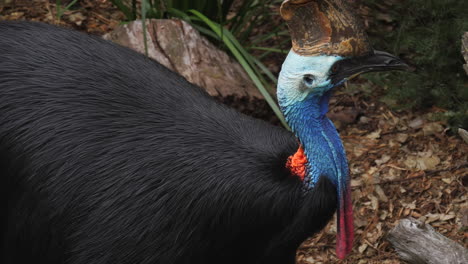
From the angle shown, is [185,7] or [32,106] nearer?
[32,106]

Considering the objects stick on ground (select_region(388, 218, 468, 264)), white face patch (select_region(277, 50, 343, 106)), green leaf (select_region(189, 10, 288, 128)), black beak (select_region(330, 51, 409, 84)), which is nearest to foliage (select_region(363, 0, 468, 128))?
green leaf (select_region(189, 10, 288, 128))

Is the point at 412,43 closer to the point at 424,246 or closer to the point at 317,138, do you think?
the point at 424,246

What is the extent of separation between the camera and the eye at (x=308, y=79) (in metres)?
1.99

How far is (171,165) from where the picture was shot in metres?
2.14

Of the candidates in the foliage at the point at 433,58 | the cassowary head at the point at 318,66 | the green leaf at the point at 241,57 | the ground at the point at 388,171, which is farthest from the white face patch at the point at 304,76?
the foliage at the point at 433,58

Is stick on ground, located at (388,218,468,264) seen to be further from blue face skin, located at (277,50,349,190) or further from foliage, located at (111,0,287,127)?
foliage, located at (111,0,287,127)

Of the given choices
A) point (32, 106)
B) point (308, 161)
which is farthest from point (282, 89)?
point (32, 106)

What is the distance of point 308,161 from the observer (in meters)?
2.10

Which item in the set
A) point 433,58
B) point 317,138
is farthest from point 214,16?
point 317,138

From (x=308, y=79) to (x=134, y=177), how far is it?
522 mm

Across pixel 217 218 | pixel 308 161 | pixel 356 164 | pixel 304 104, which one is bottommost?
pixel 356 164

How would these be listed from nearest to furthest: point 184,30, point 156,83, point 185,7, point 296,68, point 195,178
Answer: point 296,68 < point 195,178 < point 156,83 < point 184,30 < point 185,7

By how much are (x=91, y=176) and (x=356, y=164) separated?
153 cm

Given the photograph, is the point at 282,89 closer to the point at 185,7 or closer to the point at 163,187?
the point at 163,187
